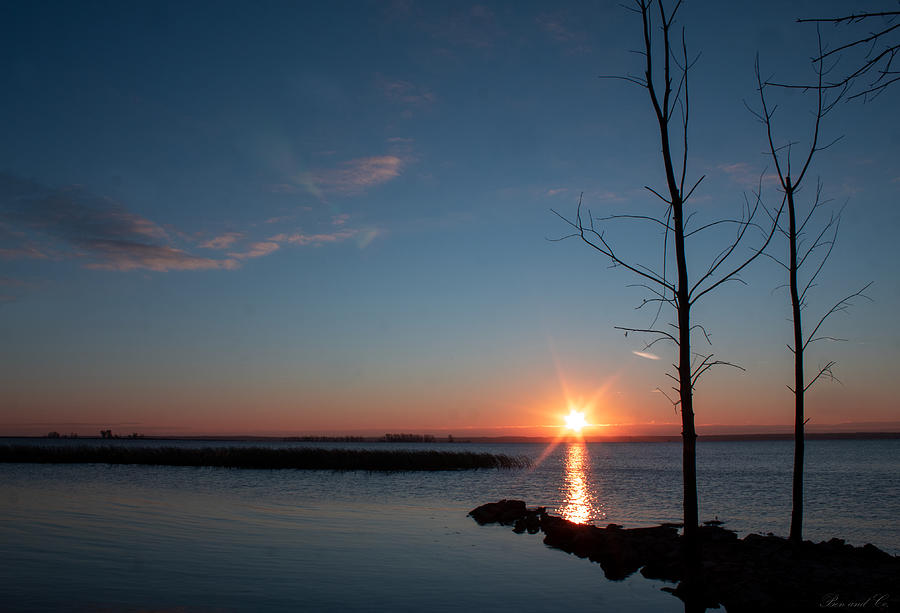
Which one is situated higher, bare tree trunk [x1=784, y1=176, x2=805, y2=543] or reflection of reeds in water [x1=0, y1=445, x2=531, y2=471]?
bare tree trunk [x1=784, y1=176, x2=805, y2=543]

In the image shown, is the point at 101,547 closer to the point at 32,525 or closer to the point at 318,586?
the point at 32,525

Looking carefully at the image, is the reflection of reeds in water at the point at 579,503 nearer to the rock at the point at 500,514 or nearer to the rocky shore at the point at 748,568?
the rock at the point at 500,514

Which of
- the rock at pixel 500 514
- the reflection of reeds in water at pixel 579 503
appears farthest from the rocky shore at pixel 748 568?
the reflection of reeds in water at pixel 579 503

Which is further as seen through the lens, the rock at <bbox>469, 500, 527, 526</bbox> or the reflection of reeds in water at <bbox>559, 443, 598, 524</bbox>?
the reflection of reeds in water at <bbox>559, 443, 598, 524</bbox>

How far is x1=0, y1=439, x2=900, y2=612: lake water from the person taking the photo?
14.2 m

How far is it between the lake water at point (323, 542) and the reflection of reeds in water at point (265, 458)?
69.5ft

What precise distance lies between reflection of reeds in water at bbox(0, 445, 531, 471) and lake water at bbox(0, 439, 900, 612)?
21183mm

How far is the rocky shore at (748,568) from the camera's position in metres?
12.8

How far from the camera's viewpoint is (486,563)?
62.7 ft

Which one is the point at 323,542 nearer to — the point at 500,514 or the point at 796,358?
the point at 500,514

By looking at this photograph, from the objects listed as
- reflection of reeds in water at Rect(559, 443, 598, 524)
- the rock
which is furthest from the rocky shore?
reflection of reeds in water at Rect(559, 443, 598, 524)

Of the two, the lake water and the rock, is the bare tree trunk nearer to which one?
the lake water

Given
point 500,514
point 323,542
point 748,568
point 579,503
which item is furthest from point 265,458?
point 748,568

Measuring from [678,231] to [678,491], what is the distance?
41.4m
